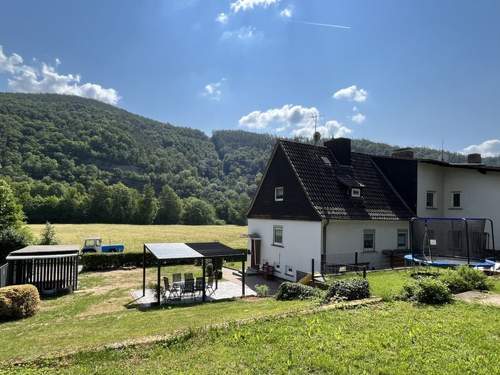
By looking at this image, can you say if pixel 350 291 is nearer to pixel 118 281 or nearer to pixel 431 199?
pixel 431 199

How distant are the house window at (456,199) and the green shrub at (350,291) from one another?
15920mm

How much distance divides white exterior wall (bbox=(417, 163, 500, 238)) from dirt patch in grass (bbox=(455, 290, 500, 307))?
503 inches

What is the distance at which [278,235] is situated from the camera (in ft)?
68.7

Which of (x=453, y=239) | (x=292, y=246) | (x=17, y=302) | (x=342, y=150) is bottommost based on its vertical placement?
(x=17, y=302)

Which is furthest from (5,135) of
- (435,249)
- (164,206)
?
(435,249)

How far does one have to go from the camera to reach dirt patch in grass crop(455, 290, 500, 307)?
827 centimetres

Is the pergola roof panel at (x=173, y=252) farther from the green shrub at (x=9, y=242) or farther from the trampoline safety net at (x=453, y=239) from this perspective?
the green shrub at (x=9, y=242)

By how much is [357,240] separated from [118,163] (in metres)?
109

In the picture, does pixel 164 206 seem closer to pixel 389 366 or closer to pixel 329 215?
pixel 329 215

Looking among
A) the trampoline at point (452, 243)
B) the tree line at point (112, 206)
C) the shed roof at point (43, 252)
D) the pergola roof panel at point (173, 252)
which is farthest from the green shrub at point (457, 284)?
the tree line at point (112, 206)

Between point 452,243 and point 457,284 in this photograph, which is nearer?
point 457,284

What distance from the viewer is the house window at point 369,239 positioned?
63.2 feet

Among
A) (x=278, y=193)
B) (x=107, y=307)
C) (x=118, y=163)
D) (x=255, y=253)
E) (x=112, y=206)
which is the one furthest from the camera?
(x=118, y=163)

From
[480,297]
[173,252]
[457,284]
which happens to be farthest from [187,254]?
[480,297]
